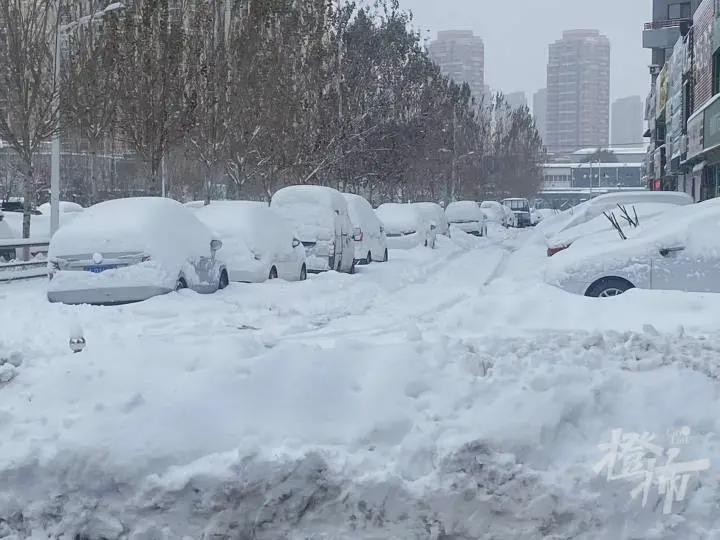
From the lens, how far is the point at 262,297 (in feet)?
46.4

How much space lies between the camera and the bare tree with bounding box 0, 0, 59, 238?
73.9 feet

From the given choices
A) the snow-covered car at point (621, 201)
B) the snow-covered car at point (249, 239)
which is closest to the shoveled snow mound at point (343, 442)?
the snow-covered car at point (249, 239)

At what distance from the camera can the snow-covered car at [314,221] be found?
19.1 metres

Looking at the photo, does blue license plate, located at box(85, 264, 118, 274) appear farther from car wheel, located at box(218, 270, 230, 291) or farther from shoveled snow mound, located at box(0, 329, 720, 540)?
shoveled snow mound, located at box(0, 329, 720, 540)

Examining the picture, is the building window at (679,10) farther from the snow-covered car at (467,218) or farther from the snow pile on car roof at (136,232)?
the snow pile on car roof at (136,232)

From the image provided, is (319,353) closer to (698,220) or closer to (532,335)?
(532,335)

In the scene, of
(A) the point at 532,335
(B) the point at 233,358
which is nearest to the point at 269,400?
(B) the point at 233,358

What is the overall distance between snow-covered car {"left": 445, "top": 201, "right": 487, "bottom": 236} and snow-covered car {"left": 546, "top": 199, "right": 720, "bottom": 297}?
95.7ft

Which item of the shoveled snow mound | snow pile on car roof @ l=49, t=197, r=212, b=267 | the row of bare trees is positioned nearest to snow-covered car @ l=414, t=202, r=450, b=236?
the row of bare trees

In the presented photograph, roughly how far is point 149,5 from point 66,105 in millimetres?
3471

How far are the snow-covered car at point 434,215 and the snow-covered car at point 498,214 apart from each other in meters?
20.8
